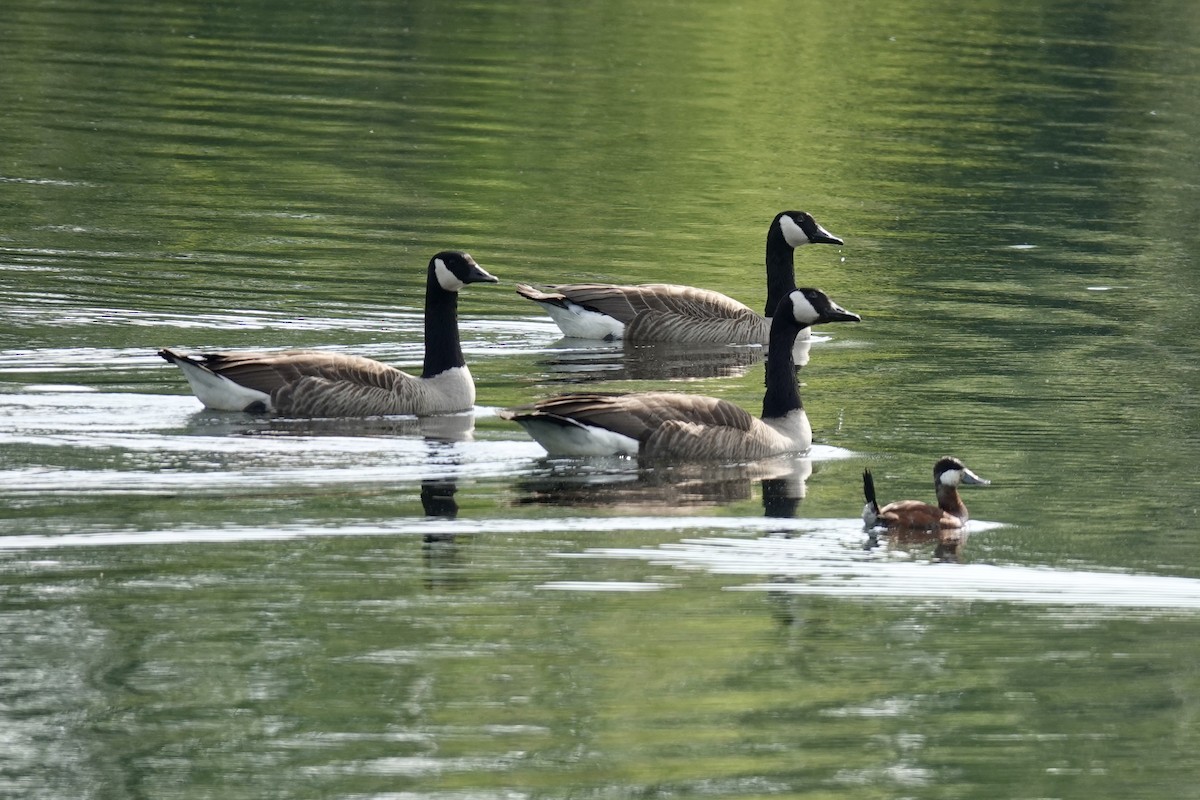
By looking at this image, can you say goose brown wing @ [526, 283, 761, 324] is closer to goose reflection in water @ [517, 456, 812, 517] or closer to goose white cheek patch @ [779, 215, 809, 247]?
goose white cheek patch @ [779, 215, 809, 247]

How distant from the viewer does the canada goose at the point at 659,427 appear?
50.5 ft

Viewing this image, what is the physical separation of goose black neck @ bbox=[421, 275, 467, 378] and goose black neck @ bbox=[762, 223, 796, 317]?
620 centimetres

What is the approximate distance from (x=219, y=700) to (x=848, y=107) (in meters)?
34.3

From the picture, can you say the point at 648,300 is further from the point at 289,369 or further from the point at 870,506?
the point at 870,506

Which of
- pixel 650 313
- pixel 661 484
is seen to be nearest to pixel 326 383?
pixel 661 484

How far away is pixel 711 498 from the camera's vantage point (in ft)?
47.8

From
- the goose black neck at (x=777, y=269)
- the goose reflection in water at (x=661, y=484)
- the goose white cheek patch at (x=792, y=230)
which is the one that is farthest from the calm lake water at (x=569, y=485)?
the goose white cheek patch at (x=792, y=230)

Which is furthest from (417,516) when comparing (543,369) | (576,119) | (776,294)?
(576,119)

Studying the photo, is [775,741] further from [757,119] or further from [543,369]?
[757,119]

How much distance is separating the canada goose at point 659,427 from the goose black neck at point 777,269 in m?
6.97

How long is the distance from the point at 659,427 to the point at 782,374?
1.65 meters

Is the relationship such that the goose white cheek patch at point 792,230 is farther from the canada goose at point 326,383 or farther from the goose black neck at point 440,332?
the canada goose at point 326,383

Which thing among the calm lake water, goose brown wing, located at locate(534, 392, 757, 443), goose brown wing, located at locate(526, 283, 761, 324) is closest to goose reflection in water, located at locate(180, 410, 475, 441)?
the calm lake water

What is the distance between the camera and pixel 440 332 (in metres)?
17.8
